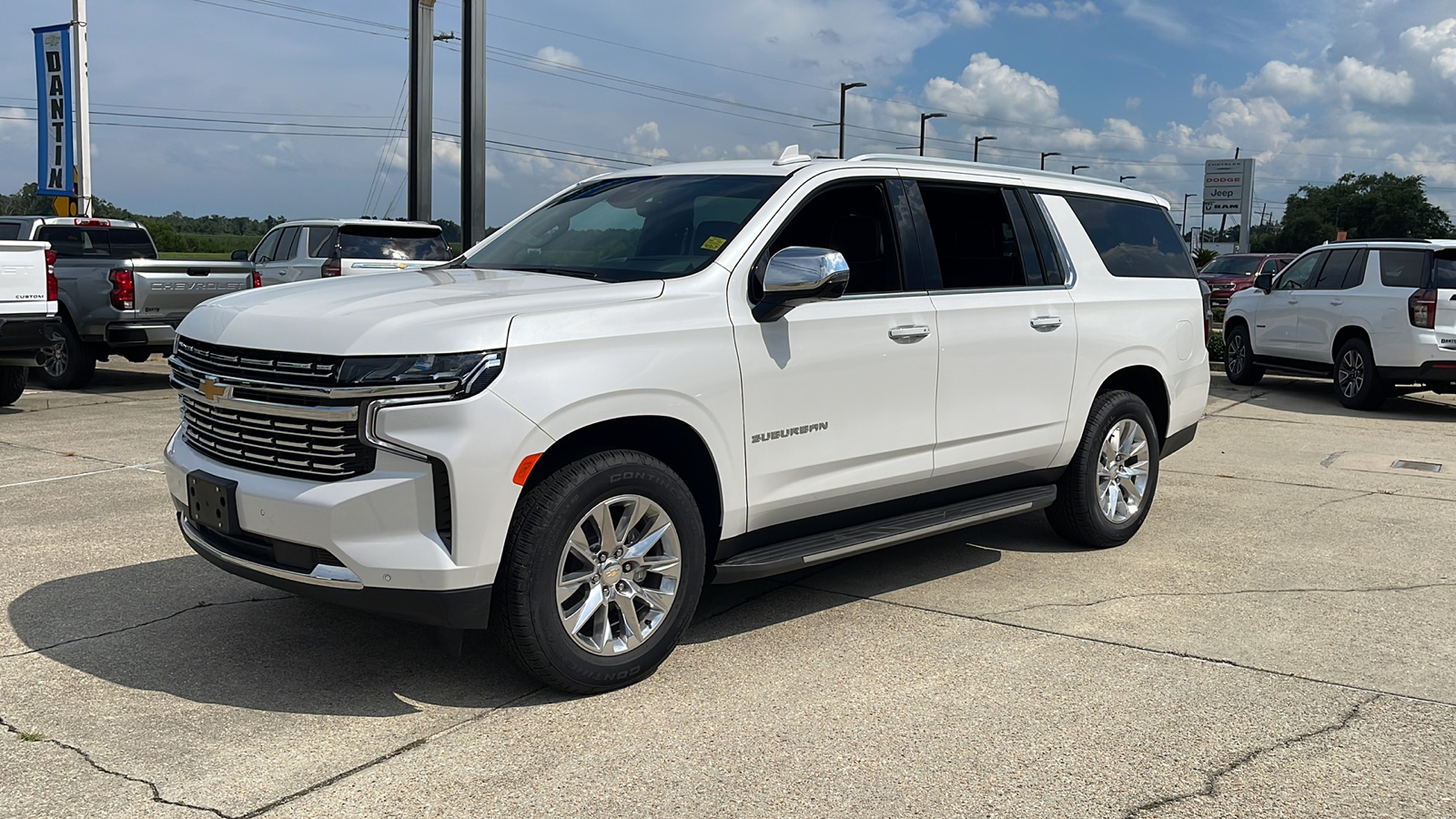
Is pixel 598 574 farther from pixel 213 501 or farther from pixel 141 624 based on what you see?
→ pixel 141 624

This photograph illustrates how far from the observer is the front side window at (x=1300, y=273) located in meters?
14.0

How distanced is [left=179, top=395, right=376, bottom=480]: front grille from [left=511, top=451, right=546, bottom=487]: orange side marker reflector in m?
0.44

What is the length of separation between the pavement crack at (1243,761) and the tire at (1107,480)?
6.90 feet

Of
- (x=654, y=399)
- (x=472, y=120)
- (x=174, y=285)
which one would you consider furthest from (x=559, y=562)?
(x=472, y=120)

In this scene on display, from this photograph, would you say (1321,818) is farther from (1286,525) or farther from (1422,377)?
(1422,377)

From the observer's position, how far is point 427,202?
75.0 ft

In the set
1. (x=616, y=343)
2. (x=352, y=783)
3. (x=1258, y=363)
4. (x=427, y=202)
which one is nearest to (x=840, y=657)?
(x=616, y=343)

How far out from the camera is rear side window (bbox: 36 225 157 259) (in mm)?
15000

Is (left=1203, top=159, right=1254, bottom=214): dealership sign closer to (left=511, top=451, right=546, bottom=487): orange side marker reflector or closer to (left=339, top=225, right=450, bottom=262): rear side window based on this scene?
(left=339, top=225, right=450, bottom=262): rear side window

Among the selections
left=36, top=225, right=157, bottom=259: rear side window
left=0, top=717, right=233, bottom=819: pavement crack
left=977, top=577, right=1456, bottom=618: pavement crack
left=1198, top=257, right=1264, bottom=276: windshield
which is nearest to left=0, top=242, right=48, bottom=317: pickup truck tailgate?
left=36, top=225, right=157, bottom=259: rear side window

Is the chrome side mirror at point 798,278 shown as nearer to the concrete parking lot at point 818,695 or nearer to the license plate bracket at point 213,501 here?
the concrete parking lot at point 818,695

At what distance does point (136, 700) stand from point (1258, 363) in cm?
1409

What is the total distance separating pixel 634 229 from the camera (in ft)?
16.5

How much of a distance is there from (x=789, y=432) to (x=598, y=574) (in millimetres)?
982
